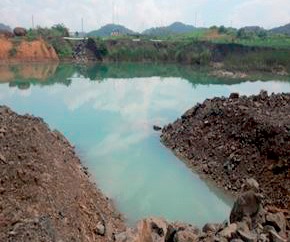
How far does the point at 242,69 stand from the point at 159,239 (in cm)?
5731

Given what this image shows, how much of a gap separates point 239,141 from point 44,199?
37.3ft

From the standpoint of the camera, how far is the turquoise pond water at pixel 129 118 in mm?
15633

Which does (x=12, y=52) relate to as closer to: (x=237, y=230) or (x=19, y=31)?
(x=19, y=31)

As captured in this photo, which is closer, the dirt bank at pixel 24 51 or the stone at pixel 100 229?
the stone at pixel 100 229

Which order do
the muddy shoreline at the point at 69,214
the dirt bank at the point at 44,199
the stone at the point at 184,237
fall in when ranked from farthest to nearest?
1. the stone at the point at 184,237
2. the muddy shoreline at the point at 69,214
3. the dirt bank at the point at 44,199

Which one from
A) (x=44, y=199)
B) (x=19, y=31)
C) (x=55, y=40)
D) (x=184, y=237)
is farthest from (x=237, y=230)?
(x=19, y=31)

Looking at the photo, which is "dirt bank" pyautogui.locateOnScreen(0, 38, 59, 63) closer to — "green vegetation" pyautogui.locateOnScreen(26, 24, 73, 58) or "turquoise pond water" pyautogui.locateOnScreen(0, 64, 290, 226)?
"green vegetation" pyautogui.locateOnScreen(26, 24, 73, 58)

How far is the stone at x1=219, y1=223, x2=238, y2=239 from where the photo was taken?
9078mm

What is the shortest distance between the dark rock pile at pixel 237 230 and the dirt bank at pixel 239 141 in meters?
4.47

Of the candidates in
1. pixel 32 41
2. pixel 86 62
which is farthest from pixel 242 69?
pixel 32 41

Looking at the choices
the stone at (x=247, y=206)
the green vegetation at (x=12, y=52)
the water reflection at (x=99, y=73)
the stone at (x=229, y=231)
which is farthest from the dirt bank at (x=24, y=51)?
the stone at (x=229, y=231)

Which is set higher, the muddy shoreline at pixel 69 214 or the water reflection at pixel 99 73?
the muddy shoreline at pixel 69 214

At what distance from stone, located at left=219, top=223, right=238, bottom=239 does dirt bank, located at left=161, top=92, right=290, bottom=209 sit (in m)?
5.53

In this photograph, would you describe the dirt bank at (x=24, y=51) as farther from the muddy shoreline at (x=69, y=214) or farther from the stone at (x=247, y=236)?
the stone at (x=247, y=236)
